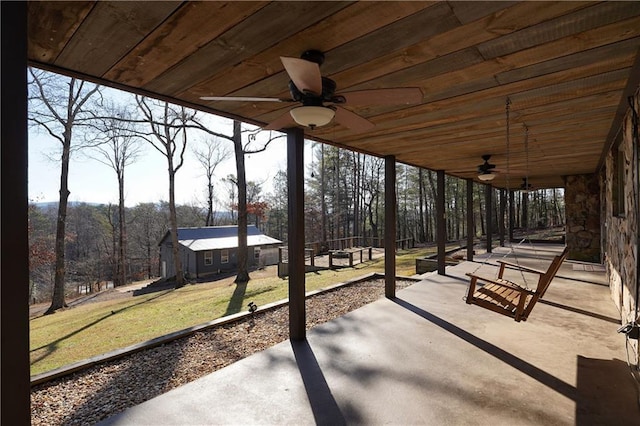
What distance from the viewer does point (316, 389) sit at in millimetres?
2709

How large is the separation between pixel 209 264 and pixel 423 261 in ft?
44.8

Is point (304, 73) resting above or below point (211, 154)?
below

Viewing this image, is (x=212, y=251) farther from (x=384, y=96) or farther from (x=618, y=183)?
(x=384, y=96)

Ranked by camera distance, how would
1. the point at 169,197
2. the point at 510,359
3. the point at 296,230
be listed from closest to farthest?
the point at 510,359, the point at 296,230, the point at 169,197

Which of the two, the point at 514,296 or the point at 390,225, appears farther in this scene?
the point at 390,225

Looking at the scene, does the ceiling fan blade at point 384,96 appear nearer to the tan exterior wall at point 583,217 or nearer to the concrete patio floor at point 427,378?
the concrete patio floor at point 427,378

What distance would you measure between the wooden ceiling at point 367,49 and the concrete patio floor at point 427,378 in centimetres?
Answer: 241

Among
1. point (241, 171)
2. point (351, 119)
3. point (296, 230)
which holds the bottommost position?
point (296, 230)

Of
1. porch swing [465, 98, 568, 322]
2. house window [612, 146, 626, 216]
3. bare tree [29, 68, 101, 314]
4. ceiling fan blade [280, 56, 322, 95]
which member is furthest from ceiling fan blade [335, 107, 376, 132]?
bare tree [29, 68, 101, 314]

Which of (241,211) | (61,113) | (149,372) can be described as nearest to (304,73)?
(149,372)

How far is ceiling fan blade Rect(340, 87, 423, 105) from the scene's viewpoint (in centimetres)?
198

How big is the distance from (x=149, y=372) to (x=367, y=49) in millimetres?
3662

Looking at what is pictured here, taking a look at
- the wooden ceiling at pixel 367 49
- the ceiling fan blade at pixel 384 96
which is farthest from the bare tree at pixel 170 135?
the ceiling fan blade at pixel 384 96

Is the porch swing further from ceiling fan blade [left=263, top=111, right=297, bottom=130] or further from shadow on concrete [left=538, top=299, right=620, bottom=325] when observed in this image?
ceiling fan blade [left=263, top=111, right=297, bottom=130]
